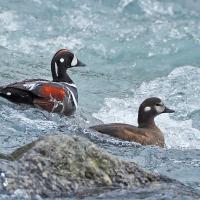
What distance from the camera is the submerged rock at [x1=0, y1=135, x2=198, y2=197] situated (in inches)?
241

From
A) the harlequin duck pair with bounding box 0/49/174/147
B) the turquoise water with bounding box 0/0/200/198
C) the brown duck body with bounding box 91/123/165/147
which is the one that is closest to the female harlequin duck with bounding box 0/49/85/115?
the harlequin duck pair with bounding box 0/49/174/147

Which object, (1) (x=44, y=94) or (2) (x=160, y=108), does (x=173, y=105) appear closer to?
(2) (x=160, y=108)

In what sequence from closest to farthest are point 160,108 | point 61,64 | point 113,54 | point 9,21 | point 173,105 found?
1. point 160,108
2. point 61,64
3. point 173,105
4. point 113,54
5. point 9,21

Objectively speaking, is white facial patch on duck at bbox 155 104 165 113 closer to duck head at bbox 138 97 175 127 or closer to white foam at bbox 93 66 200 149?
duck head at bbox 138 97 175 127

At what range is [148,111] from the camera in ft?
38.3

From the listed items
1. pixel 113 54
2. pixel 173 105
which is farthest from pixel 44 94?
pixel 113 54

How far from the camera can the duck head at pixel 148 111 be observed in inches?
458

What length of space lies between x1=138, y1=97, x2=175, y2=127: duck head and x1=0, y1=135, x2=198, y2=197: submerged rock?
5.02 metres

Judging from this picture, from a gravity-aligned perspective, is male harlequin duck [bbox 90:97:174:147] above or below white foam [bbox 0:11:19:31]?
below

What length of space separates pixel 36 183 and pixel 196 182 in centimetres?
207

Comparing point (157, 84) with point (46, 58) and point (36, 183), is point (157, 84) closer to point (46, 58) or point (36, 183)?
point (46, 58)

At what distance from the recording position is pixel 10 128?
9836 millimetres

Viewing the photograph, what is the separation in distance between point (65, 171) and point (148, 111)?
5487 mm

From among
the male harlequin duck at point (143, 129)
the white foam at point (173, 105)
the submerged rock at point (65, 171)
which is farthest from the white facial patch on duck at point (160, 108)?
the submerged rock at point (65, 171)
